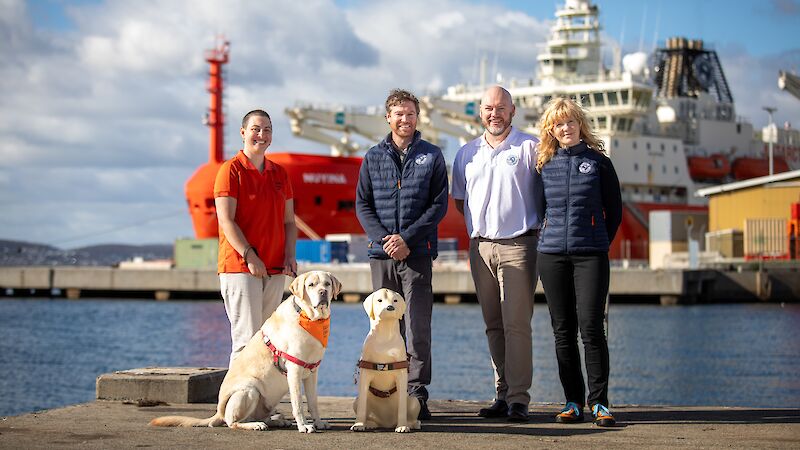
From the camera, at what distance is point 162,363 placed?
20.0 metres

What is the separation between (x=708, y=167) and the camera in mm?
51312

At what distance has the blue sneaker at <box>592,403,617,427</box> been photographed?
21.4 ft

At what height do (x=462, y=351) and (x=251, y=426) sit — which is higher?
(x=251, y=426)

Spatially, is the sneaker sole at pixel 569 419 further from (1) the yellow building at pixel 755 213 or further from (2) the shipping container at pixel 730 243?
(2) the shipping container at pixel 730 243

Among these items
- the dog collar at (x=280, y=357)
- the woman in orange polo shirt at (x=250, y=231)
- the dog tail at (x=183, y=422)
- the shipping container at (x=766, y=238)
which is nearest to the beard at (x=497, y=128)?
the woman in orange polo shirt at (x=250, y=231)

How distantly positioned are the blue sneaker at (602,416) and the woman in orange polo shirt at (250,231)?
6.38 ft

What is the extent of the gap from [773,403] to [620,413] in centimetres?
771

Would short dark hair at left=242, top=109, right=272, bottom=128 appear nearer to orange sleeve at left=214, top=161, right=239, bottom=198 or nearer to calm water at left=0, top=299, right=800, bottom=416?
orange sleeve at left=214, top=161, right=239, bottom=198

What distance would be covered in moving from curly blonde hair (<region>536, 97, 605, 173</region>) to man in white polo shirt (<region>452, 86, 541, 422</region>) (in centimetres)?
13

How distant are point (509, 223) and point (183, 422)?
86.6 inches

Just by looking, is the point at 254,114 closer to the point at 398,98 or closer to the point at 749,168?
the point at 398,98

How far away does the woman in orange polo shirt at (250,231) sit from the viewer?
6648 mm

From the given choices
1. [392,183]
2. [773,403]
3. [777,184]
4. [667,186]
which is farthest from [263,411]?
[667,186]

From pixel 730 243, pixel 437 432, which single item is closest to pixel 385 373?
pixel 437 432
